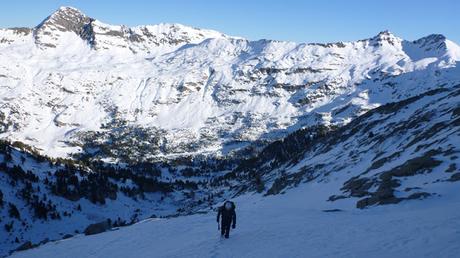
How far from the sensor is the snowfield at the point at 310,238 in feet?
66.2

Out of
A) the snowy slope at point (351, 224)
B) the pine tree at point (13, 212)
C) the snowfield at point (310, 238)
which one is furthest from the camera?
the pine tree at point (13, 212)

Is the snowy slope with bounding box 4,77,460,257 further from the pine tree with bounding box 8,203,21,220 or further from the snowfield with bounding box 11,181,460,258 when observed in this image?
the pine tree with bounding box 8,203,21,220

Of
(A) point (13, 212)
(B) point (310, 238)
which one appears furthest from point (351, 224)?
(A) point (13, 212)

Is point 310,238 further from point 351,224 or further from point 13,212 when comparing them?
point 13,212

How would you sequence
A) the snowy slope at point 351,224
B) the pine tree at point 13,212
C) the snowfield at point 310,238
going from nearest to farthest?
1. the snowfield at point 310,238
2. the snowy slope at point 351,224
3. the pine tree at point 13,212

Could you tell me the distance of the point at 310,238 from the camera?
977 inches

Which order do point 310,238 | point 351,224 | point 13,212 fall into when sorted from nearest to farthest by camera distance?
1. point 310,238
2. point 351,224
3. point 13,212

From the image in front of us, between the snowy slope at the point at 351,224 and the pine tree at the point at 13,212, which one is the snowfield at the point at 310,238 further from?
the pine tree at the point at 13,212

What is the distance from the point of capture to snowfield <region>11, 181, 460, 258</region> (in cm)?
2019

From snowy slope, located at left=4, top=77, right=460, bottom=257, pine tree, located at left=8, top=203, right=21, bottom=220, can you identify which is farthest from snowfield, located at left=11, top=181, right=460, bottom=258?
pine tree, located at left=8, top=203, right=21, bottom=220

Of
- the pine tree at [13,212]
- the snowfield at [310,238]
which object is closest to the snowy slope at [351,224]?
the snowfield at [310,238]

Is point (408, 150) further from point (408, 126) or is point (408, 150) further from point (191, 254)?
point (191, 254)

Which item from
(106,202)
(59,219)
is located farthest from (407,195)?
(106,202)

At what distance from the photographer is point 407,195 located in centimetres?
3544
